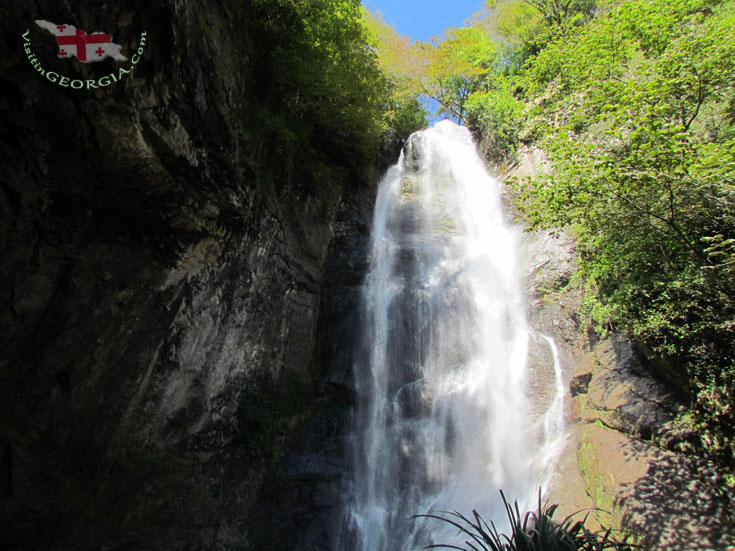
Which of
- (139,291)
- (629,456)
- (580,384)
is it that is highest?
(580,384)

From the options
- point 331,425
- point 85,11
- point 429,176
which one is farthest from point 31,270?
point 429,176

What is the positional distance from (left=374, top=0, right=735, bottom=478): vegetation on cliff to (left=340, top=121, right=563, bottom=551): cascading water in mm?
2746

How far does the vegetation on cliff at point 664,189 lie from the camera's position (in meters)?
5.36

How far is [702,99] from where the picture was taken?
19.4 feet

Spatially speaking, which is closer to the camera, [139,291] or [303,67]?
[139,291]

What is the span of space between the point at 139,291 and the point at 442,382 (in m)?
7.20

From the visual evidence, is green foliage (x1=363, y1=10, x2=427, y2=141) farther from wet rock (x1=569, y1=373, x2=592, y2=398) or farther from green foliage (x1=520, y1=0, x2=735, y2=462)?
wet rock (x1=569, y1=373, x2=592, y2=398)

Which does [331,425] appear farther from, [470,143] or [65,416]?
[470,143]

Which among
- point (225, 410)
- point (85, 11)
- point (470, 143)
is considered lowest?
point (225, 410)

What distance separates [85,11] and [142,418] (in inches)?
219

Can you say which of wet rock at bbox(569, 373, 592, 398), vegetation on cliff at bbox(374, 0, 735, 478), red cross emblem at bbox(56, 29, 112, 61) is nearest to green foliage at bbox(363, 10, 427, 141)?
vegetation on cliff at bbox(374, 0, 735, 478)

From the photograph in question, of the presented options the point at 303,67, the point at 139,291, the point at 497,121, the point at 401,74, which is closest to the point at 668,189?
the point at 303,67

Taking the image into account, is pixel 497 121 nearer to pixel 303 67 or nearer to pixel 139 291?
pixel 303 67

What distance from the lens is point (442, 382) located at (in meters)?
9.63
